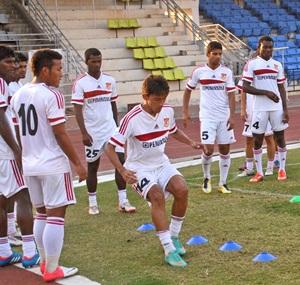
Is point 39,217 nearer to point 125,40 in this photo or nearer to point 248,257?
point 248,257

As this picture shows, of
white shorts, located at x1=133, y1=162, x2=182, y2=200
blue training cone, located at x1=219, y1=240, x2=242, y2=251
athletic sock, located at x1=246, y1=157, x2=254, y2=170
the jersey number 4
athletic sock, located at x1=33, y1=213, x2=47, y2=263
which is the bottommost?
athletic sock, located at x1=246, y1=157, x2=254, y2=170

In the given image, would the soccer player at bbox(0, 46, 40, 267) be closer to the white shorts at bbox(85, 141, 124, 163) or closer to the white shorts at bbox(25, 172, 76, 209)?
the white shorts at bbox(25, 172, 76, 209)

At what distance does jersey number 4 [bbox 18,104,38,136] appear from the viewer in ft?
17.9

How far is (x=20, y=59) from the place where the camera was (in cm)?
734

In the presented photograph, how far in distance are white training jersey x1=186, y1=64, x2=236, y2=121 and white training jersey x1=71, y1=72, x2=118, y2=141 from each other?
59.5 inches

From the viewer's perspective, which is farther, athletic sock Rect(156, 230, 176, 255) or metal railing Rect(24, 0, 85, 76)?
metal railing Rect(24, 0, 85, 76)

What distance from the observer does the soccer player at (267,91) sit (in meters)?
9.56

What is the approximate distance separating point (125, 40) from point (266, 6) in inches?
521

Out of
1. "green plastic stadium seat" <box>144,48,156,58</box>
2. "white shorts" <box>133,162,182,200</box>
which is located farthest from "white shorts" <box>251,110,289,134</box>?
"green plastic stadium seat" <box>144,48,156,58</box>

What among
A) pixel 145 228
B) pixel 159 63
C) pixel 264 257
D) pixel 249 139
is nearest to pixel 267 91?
pixel 249 139

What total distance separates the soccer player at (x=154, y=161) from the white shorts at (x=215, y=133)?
276 cm

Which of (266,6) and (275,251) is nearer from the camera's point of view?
(275,251)

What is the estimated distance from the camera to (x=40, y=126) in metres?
5.50

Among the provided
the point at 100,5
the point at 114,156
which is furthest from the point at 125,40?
the point at 114,156
